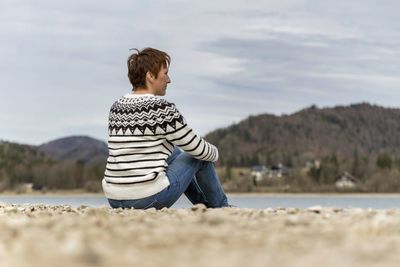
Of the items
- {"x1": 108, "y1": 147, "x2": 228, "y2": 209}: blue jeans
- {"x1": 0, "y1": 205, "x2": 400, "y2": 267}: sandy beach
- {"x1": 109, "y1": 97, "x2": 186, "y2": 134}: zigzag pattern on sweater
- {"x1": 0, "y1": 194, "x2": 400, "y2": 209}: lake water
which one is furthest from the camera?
{"x1": 0, "y1": 194, "x2": 400, "y2": 209}: lake water

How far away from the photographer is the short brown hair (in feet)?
22.2

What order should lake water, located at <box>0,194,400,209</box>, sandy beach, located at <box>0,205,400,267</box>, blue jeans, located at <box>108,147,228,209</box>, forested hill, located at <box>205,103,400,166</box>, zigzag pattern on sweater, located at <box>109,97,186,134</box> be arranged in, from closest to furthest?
sandy beach, located at <box>0,205,400,267</box> → zigzag pattern on sweater, located at <box>109,97,186,134</box> → blue jeans, located at <box>108,147,228,209</box> → lake water, located at <box>0,194,400,209</box> → forested hill, located at <box>205,103,400,166</box>

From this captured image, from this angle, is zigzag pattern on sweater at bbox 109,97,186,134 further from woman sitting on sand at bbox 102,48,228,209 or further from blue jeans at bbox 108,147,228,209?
blue jeans at bbox 108,147,228,209

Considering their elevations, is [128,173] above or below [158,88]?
below

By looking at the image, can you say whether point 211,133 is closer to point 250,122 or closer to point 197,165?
point 250,122

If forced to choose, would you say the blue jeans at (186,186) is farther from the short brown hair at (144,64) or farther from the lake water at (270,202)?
the lake water at (270,202)

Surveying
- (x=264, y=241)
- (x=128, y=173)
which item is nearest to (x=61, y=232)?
(x=264, y=241)

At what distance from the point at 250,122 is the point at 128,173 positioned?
456 feet

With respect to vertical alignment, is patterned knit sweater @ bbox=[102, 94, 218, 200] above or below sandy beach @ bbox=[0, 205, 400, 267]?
above

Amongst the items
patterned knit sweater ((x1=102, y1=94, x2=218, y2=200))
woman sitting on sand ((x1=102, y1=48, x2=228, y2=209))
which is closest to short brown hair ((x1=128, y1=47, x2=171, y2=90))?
woman sitting on sand ((x1=102, y1=48, x2=228, y2=209))

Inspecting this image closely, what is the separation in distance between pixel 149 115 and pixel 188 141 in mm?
408

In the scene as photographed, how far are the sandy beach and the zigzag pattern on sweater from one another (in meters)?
→ 1.90

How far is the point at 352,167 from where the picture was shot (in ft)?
379

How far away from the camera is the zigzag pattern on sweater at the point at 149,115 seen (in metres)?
6.57
